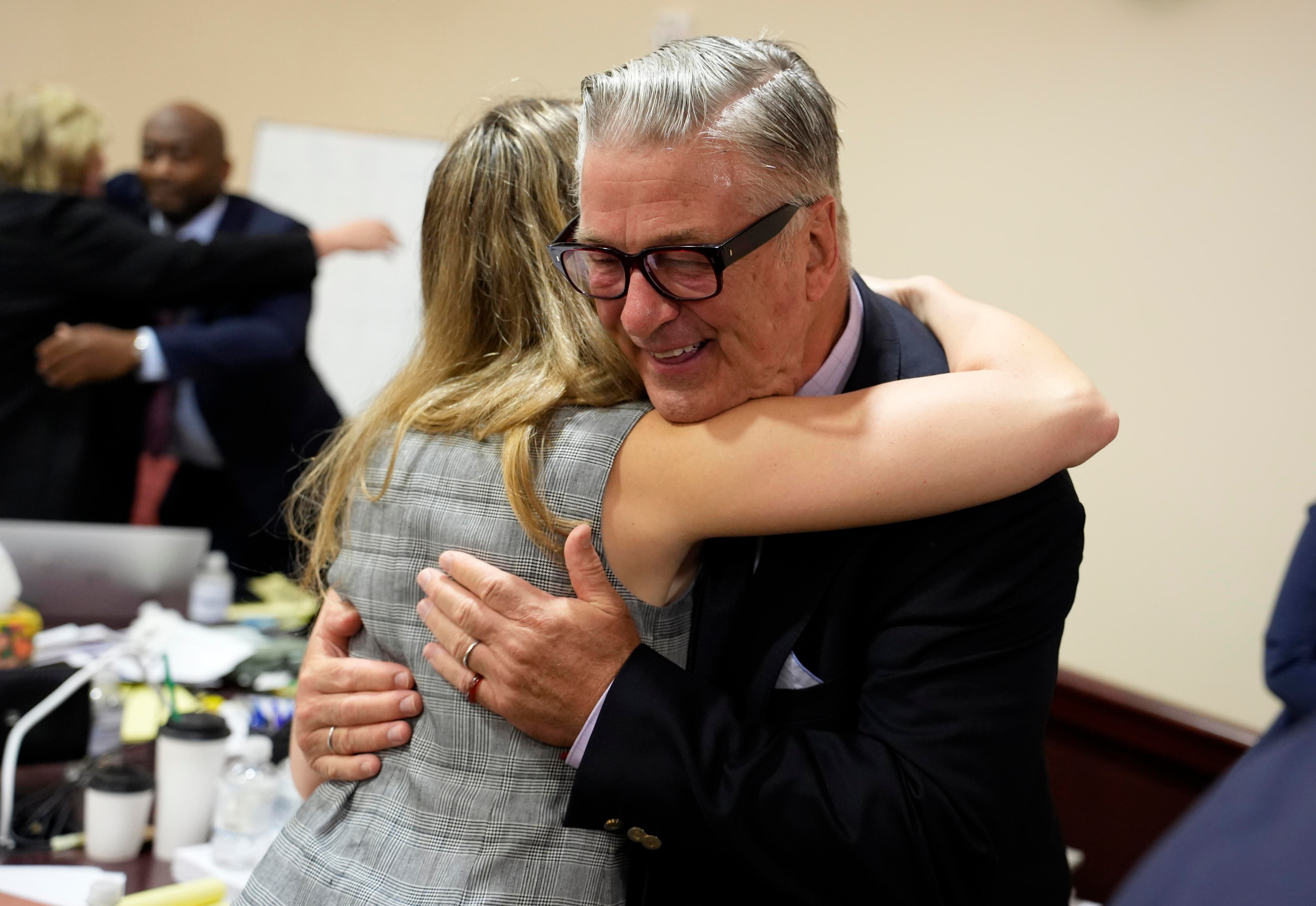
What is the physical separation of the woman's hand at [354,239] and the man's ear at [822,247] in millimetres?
2824

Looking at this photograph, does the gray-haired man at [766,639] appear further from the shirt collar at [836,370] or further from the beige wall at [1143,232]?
the beige wall at [1143,232]

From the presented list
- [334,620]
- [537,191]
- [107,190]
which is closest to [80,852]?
[334,620]

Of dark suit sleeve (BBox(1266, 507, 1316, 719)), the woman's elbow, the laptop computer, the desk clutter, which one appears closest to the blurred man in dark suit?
the laptop computer

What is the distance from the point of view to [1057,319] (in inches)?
124

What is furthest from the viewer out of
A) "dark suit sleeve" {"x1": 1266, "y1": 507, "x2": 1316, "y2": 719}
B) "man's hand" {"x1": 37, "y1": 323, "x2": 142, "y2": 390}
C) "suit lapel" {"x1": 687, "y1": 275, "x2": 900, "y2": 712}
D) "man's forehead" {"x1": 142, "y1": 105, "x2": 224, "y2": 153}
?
"man's forehead" {"x1": 142, "y1": 105, "x2": 224, "y2": 153}

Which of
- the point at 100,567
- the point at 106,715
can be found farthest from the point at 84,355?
the point at 106,715

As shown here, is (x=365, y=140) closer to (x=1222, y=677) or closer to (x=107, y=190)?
(x=107, y=190)

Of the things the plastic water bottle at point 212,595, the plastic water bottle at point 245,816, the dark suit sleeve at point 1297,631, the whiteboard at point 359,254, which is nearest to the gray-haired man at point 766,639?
the plastic water bottle at point 245,816

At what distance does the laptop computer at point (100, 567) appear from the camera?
262 cm

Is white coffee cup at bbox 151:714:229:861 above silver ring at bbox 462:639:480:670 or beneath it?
beneath

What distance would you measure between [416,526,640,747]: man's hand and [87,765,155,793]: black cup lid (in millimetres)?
862

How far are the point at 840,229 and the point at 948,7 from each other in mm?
2468

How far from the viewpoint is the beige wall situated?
2.75m

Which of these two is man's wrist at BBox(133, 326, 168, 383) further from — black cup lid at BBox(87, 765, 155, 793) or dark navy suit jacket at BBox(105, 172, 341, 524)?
black cup lid at BBox(87, 765, 155, 793)
